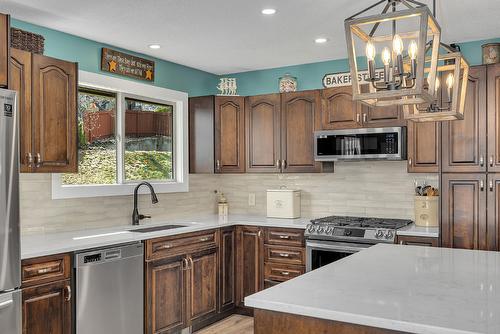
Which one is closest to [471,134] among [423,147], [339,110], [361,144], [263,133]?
[423,147]

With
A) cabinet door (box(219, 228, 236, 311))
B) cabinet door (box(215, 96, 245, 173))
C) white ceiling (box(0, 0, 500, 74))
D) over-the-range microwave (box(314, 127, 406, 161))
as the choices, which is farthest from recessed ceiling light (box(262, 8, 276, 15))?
cabinet door (box(219, 228, 236, 311))

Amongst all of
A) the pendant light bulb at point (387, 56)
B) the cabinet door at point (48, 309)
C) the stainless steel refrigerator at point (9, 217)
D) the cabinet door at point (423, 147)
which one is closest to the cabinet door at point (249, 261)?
the cabinet door at point (423, 147)

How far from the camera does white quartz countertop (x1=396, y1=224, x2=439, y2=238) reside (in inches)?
156

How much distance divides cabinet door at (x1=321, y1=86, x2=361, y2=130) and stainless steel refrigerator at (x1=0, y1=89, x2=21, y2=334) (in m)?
2.87

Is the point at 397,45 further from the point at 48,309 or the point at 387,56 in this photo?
the point at 48,309

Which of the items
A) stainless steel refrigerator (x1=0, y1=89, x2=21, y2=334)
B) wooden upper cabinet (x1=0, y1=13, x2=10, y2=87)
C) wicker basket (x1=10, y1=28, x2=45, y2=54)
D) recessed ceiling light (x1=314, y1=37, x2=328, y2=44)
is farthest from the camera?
recessed ceiling light (x1=314, y1=37, x2=328, y2=44)

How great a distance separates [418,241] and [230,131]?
2215 millimetres

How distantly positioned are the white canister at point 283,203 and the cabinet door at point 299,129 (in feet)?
0.84

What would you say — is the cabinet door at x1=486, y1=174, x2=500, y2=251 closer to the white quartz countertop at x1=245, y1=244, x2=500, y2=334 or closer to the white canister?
the white quartz countertop at x1=245, y1=244, x2=500, y2=334

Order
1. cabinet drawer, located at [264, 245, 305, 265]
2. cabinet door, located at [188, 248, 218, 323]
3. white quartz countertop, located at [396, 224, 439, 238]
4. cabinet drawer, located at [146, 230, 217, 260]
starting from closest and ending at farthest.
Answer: cabinet drawer, located at [146, 230, 217, 260], white quartz countertop, located at [396, 224, 439, 238], cabinet door, located at [188, 248, 218, 323], cabinet drawer, located at [264, 245, 305, 265]

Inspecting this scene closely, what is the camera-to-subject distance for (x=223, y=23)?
372cm

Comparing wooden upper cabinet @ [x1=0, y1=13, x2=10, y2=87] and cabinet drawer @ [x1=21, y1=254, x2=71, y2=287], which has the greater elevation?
wooden upper cabinet @ [x1=0, y1=13, x2=10, y2=87]

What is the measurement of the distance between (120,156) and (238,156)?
1253 millimetres

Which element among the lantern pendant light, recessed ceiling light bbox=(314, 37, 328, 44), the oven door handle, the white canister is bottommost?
the oven door handle
